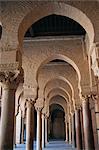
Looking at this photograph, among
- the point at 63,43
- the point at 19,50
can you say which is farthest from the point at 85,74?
the point at 19,50

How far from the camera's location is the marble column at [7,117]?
528 centimetres

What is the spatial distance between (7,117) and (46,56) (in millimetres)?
4517

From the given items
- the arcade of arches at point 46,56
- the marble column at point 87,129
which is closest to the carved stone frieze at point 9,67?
the arcade of arches at point 46,56

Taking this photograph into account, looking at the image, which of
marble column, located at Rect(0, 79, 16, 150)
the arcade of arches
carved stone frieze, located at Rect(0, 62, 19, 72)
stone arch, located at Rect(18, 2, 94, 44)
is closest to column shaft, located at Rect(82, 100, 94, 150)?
the arcade of arches

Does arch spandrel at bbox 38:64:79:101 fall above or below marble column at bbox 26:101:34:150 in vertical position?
above

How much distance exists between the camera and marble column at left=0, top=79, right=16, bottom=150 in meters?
5.28

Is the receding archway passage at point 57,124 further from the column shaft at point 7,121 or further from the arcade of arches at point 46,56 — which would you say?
the column shaft at point 7,121

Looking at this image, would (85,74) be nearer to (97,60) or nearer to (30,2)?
(97,60)

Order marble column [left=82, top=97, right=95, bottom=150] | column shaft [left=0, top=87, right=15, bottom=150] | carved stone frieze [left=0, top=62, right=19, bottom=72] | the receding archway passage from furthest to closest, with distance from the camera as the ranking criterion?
the receding archway passage
marble column [left=82, top=97, right=95, bottom=150]
carved stone frieze [left=0, top=62, right=19, bottom=72]
column shaft [left=0, top=87, right=15, bottom=150]

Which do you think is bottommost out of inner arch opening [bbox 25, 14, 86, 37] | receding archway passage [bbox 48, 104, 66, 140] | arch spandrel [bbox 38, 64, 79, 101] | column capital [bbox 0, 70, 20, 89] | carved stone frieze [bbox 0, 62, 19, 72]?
receding archway passage [bbox 48, 104, 66, 140]

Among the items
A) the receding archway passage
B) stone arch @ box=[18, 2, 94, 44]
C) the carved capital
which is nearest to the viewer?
stone arch @ box=[18, 2, 94, 44]

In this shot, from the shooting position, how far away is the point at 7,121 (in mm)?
5457

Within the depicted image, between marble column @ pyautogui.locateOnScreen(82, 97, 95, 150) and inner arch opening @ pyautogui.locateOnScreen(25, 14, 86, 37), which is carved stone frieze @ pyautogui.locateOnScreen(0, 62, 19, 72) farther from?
marble column @ pyautogui.locateOnScreen(82, 97, 95, 150)

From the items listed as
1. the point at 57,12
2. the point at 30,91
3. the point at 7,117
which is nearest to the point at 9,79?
the point at 7,117
